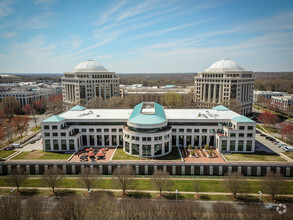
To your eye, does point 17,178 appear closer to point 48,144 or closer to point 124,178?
point 48,144

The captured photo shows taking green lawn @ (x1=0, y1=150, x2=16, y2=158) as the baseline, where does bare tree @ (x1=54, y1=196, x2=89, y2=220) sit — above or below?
above

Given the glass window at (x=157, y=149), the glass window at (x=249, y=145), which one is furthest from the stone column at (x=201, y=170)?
the glass window at (x=249, y=145)

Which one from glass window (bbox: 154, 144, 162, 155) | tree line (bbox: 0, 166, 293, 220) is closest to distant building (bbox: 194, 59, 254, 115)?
glass window (bbox: 154, 144, 162, 155)

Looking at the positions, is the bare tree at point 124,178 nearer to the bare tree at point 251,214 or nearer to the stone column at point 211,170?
the stone column at point 211,170

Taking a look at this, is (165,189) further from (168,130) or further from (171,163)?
(168,130)

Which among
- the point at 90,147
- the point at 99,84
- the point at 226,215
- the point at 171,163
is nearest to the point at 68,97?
the point at 99,84

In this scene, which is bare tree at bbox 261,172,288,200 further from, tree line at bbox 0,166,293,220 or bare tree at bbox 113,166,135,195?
bare tree at bbox 113,166,135,195

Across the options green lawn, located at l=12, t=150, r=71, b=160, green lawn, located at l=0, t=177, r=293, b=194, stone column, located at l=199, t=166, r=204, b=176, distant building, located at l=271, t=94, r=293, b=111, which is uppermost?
distant building, located at l=271, t=94, r=293, b=111
